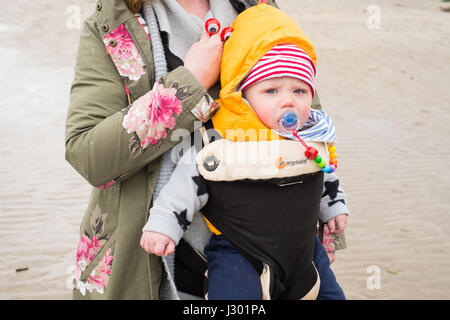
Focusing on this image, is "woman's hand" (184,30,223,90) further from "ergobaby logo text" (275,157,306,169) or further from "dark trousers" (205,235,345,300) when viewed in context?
"dark trousers" (205,235,345,300)

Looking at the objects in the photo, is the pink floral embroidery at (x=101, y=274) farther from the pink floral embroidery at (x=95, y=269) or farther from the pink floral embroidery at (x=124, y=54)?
the pink floral embroidery at (x=124, y=54)

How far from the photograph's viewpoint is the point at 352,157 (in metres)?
6.61

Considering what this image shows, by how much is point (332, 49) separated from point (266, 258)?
11.2m

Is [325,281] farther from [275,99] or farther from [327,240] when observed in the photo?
[275,99]

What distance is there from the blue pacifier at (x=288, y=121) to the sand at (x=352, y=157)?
2.66 m

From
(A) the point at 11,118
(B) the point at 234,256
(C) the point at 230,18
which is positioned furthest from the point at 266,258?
(A) the point at 11,118

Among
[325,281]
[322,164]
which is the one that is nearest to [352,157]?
[325,281]

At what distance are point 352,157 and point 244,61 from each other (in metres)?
5.21

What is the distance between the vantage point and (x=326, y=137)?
1849mm

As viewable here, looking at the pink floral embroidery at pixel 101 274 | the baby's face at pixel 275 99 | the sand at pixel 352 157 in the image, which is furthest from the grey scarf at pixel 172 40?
the sand at pixel 352 157

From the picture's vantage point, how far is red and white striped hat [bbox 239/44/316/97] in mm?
1710

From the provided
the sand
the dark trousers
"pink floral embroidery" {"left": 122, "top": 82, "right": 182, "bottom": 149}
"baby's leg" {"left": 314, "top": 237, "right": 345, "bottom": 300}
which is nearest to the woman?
"pink floral embroidery" {"left": 122, "top": 82, "right": 182, "bottom": 149}

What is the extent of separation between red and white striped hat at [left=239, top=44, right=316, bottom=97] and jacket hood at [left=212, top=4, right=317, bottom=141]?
0.9 inches

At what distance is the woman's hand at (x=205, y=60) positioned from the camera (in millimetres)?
1700
